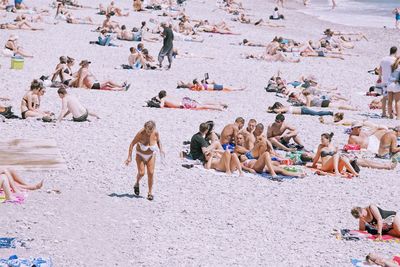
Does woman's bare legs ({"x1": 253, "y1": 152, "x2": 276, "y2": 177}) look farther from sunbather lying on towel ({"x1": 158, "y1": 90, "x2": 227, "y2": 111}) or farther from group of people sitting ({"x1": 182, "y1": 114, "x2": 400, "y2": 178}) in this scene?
sunbather lying on towel ({"x1": 158, "y1": 90, "x2": 227, "y2": 111})

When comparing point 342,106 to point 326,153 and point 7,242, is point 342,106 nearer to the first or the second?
point 326,153

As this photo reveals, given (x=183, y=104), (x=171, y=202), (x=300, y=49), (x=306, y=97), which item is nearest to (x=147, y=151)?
(x=171, y=202)

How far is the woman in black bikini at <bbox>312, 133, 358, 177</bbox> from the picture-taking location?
13856 mm

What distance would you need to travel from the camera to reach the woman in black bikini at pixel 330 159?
13856 millimetres

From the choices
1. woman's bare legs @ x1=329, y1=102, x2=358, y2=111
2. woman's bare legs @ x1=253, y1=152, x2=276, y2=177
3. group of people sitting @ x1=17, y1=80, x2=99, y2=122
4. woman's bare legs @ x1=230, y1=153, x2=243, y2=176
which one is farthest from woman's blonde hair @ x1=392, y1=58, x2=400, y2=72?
group of people sitting @ x1=17, y1=80, x2=99, y2=122

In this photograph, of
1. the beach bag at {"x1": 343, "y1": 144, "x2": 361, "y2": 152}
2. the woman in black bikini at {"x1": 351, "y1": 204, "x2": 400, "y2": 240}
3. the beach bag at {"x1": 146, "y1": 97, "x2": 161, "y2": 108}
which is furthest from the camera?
the beach bag at {"x1": 146, "y1": 97, "x2": 161, "y2": 108}

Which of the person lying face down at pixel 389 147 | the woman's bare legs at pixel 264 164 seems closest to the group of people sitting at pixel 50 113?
the woman's bare legs at pixel 264 164

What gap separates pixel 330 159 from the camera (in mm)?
13867

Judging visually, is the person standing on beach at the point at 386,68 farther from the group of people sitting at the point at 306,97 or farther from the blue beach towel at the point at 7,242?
the blue beach towel at the point at 7,242


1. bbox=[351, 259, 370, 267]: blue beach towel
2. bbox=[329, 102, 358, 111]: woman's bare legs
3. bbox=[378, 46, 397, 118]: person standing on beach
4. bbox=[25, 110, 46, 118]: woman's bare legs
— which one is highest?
bbox=[378, 46, 397, 118]: person standing on beach

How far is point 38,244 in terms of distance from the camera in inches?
375

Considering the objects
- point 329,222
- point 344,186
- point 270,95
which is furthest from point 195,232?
point 270,95

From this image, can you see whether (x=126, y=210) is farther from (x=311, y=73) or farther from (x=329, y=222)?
(x=311, y=73)

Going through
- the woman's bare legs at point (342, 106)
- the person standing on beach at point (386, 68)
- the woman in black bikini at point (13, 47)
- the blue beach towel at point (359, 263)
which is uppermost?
the person standing on beach at point (386, 68)
